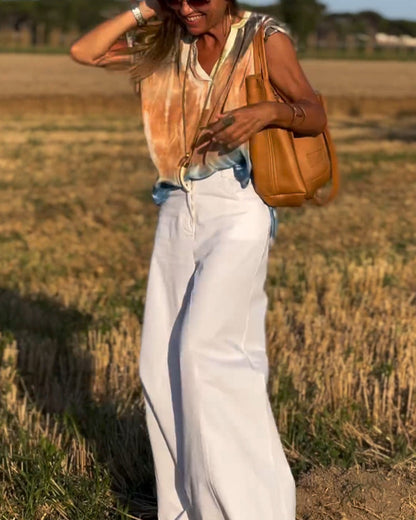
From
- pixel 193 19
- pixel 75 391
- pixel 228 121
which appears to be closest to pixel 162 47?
pixel 193 19

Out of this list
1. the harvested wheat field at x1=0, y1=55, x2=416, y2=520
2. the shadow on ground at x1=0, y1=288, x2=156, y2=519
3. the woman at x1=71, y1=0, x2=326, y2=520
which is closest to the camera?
the woman at x1=71, y1=0, x2=326, y2=520

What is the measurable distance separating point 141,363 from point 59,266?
243 inches

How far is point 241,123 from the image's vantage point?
10.8 ft

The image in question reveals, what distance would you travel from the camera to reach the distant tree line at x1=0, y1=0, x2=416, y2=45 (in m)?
94.1

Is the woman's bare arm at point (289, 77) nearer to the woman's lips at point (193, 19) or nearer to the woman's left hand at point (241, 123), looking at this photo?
the woman's left hand at point (241, 123)

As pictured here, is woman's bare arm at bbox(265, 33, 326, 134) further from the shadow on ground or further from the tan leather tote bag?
the shadow on ground

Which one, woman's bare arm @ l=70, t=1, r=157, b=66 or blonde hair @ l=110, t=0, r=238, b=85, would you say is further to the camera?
woman's bare arm @ l=70, t=1, r=157, b=66

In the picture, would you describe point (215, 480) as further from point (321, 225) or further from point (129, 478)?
point (321, 225)

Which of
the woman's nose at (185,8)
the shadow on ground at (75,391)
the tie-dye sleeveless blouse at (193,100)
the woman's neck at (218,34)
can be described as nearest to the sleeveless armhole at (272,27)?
the tie-dye sleeveless blouse at (193,100)

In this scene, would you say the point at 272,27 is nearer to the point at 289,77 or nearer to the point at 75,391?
the point at 289,77

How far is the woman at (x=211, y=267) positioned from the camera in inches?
133

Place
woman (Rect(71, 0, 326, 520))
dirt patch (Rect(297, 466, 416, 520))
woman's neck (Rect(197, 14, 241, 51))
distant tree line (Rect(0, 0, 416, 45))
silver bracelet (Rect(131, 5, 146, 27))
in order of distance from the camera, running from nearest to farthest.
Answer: woman (Rect(71, 0, 326, 520)) → woman's neck (Rect(197, 14, 241, 51)) → silver bracelet (Rect(131, 5, 146, 27)) → dirt patch (Rect(297, 466, 416, 520)) → distant tree line (Rect(0, 0, 416, 45))

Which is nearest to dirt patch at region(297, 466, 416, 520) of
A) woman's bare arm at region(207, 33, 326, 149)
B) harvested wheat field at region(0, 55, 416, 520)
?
harvested wheat field at region(0, 55, 416, 520)

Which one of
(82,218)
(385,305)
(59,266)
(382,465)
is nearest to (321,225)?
(82,218)
